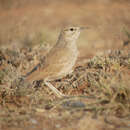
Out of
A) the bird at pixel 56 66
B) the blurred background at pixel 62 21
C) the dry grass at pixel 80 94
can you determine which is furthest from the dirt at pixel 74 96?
the blurred background at pixel 62 21

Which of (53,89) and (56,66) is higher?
(56,66)

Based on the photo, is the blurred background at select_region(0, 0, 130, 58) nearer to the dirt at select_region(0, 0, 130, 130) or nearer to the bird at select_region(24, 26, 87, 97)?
the dirt at select_region(0, 0, 130, 130)

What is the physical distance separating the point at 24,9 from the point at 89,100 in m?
11.3

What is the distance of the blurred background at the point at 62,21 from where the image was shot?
349 inches

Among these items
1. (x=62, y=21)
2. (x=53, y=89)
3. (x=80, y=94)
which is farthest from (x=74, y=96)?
(x=62, y=21)

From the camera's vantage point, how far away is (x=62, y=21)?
39.7 ft

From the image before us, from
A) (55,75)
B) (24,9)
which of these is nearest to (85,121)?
(55,75)

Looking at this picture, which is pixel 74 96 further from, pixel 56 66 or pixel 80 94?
pixel 56 66

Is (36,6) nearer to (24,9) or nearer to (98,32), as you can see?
(24,9)

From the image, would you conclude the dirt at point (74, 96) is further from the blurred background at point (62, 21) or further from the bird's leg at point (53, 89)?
the blurred background at point (62, 21)

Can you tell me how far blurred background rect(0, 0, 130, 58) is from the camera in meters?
8.86

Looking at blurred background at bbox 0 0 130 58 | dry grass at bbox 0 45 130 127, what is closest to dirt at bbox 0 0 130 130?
dry grass at bbox 0 45 130 127

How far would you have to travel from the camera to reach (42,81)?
204 inches

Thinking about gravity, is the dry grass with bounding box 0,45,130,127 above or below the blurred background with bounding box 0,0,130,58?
below
